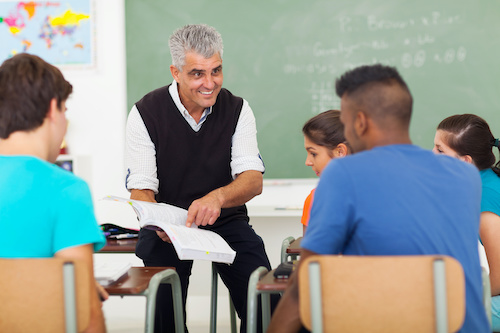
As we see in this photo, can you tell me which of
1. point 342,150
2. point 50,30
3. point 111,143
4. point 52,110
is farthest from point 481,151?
point 50,30

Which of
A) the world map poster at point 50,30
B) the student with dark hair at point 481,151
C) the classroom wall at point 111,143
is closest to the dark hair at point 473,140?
the student with dark hair at point 481,151

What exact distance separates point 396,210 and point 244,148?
4.64ft

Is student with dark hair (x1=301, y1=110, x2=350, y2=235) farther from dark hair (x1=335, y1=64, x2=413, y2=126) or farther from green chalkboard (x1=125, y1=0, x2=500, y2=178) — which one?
green chalkboard (x1=125, y1=0, x2=500, y2=178)

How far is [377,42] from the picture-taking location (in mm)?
3887

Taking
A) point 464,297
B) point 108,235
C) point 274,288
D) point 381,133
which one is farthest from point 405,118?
point 108,235

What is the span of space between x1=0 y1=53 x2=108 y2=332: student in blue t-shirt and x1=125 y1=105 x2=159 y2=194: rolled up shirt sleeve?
3.74 feet

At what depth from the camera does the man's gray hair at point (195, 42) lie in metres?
2.55

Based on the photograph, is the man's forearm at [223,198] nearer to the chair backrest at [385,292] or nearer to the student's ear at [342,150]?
the student's ear at [342,150]

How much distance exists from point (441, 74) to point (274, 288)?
2690 mm

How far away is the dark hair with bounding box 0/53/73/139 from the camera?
142cm

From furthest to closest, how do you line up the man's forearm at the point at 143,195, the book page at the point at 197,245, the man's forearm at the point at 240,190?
the man's forearm at the point at 143,195, the man's forearm at the point at 240,190, the book page at the point at 197,245

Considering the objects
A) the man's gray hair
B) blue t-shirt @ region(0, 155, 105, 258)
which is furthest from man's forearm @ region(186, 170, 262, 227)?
blue t-shirt @ region(0, 155, 105, 258)

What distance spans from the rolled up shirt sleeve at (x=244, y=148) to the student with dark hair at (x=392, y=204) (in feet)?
3.95

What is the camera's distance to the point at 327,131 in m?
2.58
